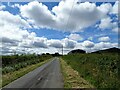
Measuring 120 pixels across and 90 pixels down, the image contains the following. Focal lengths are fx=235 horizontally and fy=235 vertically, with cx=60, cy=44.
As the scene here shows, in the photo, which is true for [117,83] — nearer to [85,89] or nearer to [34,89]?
[85,89]

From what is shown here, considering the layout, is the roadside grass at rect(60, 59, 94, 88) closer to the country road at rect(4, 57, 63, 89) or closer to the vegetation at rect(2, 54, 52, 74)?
the country road at rect(4, 57, 63, 89)

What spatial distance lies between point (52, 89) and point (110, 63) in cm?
559

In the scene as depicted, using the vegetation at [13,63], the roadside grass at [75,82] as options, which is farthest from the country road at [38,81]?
the vegetation at [13,63]

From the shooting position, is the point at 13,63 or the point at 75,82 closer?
the point at 75,82

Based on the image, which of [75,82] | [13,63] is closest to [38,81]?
[75,82]

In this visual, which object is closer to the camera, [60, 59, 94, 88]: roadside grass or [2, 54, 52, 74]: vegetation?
[60, 59, 94, 88]: roadside grass

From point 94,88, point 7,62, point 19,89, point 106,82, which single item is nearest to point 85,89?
point 94,88

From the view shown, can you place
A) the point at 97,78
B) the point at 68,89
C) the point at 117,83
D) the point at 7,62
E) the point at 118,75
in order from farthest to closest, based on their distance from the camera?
the point at 7,62 → the point at 97,78 → the point at 68,89 → the point at 118,75 → the point at 117,83

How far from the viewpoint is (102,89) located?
1547cm

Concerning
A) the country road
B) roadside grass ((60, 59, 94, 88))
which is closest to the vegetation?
the country road

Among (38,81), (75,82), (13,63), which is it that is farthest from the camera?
(13,63)

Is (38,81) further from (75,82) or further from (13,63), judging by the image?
(13,63)

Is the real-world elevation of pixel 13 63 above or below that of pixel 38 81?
above

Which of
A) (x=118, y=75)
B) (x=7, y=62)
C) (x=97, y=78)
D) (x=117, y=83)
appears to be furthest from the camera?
(x=7, y=62)
